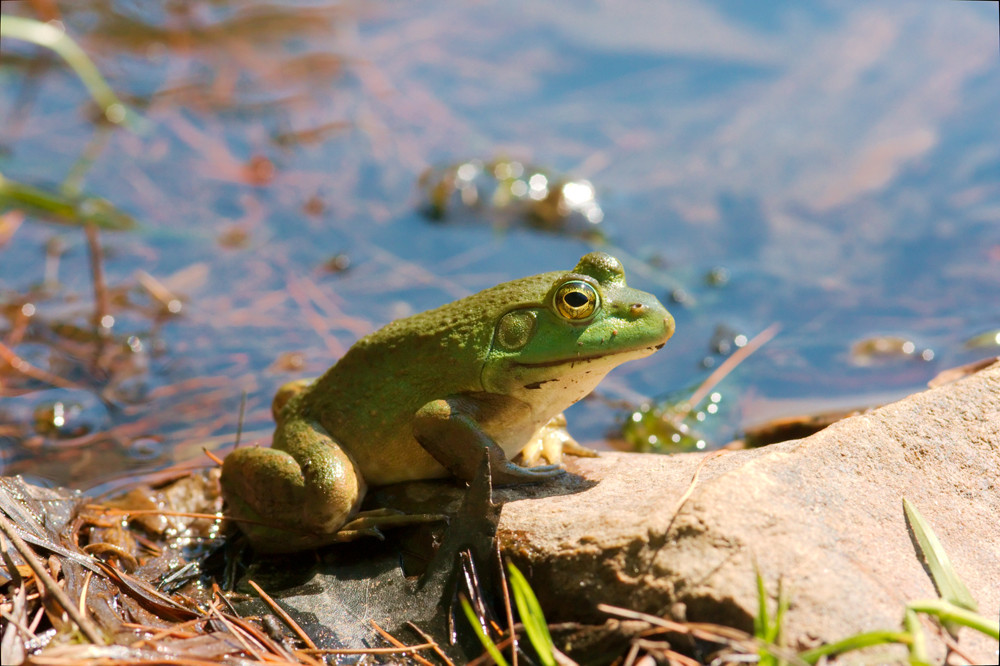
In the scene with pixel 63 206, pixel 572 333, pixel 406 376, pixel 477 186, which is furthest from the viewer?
pixel 477 186

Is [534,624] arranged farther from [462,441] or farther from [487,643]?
[462,441]

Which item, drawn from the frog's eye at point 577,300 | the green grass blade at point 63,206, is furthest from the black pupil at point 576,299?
the green grass blade at point 63,206

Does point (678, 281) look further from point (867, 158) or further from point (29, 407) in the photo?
point (29, 407)

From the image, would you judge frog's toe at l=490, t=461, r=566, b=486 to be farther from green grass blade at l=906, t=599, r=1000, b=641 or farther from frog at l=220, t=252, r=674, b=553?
green grass blade at l=906, t=599, r=1000, b=641

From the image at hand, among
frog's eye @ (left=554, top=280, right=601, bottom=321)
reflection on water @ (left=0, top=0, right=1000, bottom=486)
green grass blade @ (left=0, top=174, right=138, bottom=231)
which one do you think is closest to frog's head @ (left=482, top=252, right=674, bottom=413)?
frog's eye @ (left=554, top=280, right=601, bottom=321)

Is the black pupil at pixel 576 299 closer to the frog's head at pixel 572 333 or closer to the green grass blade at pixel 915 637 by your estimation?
the frog's head at pixel 572 333

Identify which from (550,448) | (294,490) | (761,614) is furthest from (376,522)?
(761,614)

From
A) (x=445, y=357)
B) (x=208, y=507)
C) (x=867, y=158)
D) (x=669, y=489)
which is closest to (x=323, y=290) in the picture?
(x=208, y=507)
